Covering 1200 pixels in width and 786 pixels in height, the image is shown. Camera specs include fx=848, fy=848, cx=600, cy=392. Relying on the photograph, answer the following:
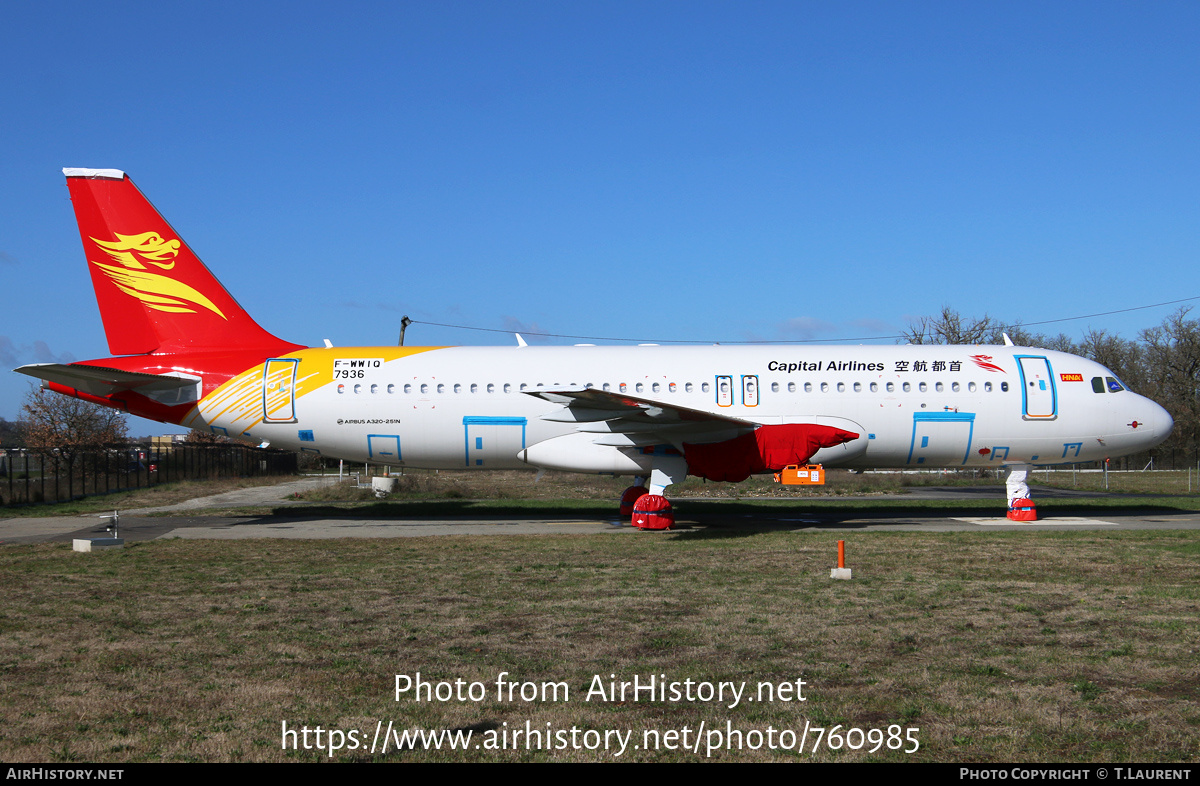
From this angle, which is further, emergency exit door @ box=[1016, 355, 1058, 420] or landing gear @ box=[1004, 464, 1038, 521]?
landing gear @ box=[1004, 464, 1038, 521]

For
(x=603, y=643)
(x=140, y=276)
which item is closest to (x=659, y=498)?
(x=603, y=643)

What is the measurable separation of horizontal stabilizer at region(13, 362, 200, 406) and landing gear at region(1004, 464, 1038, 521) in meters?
19.3

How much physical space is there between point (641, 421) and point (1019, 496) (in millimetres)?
9642

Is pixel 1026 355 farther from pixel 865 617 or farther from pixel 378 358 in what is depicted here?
pixel 378 358

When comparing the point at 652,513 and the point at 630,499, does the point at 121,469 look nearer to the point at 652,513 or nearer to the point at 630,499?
the point at 630,499

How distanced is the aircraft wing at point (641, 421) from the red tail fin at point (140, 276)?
7813 millimetres

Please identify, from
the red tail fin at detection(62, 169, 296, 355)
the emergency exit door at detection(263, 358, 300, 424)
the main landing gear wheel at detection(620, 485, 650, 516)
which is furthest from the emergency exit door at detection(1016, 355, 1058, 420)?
the red tail fin at detection(62, 169, 296, 355)

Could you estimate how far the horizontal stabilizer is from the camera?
717 inches

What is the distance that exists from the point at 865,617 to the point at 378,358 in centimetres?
1382

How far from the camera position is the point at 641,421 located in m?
18.1

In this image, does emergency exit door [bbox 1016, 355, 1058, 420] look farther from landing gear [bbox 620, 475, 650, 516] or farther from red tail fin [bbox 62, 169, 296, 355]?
red tail fin [bbox 62, 169, 296, 355]

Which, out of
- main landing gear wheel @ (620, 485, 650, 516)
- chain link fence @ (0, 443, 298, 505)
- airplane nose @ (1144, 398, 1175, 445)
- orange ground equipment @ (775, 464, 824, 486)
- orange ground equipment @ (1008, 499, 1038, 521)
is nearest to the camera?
orange ground equipment @ (775, 464, 824, 486)
